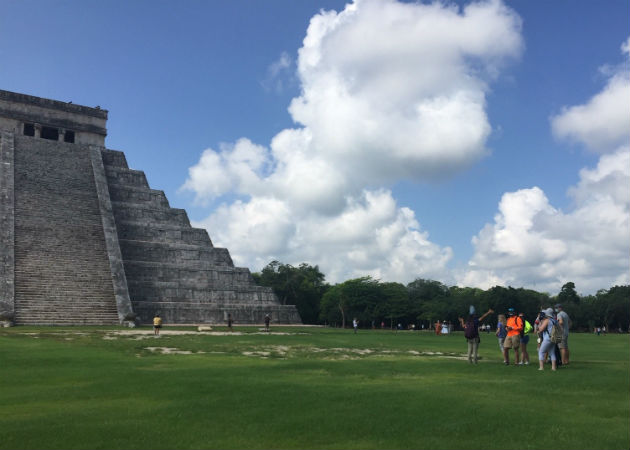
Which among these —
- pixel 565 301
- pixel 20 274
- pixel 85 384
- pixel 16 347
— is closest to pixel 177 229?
pixel 20 274

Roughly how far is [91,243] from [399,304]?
129ft

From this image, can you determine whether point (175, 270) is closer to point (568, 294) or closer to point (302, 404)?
point (302, 404)

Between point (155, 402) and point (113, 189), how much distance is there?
32.0 m

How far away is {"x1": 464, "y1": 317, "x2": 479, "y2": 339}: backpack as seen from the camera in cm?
1163

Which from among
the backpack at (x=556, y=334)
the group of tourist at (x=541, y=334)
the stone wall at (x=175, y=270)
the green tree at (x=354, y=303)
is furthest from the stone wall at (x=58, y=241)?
the green tree at (x=354, y=303)

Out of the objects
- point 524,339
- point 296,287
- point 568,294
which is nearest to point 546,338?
point 524,339

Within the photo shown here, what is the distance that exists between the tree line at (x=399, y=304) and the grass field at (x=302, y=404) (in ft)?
164

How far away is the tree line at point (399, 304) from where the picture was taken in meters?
60.8

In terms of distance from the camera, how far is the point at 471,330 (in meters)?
11.7

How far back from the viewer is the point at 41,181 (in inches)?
1275

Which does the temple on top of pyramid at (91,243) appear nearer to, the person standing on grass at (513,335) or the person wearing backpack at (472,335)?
the person wearing backpack at (472,335)

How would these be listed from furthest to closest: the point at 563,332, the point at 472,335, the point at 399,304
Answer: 1. the point at 399,304
2. the point at 472,335
3. the point at 563,332

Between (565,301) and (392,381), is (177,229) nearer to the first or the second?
(392,381)

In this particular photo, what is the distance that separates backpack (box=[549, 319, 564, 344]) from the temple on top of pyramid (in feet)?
60.7
